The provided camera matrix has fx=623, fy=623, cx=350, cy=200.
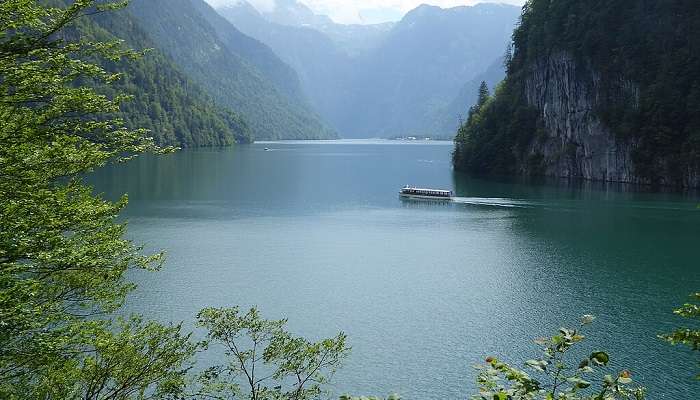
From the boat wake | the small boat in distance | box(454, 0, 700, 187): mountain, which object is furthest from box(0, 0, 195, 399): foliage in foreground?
box(454, 0, 700, 187): mountain

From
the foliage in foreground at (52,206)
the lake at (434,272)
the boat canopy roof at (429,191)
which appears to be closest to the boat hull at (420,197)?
the boat canopy roof at (429,191)

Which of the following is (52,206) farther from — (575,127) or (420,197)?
(575,127)

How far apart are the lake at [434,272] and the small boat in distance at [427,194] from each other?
3.39m

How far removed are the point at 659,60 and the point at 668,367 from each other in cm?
9938

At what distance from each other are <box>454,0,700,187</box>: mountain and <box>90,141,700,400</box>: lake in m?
17.5

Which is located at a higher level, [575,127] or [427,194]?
[575,127]

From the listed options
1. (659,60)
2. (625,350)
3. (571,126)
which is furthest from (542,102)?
(625,350)

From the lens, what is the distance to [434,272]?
49.9 m

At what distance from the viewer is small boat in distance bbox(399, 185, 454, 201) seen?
99062mm

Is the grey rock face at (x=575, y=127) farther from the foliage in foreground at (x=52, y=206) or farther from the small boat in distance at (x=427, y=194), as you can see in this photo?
the foliage in foreground at (x=52, y=206)

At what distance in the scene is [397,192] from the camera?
11112 centimetres

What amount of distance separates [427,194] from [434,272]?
51.3 metres

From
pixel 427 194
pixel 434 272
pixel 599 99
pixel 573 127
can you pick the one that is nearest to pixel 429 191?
→ pixel 427 194

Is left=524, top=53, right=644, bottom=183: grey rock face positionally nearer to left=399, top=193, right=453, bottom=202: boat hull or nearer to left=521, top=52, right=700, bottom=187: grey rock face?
left=521, top=52, right=700, bottom=187: grey rock face
